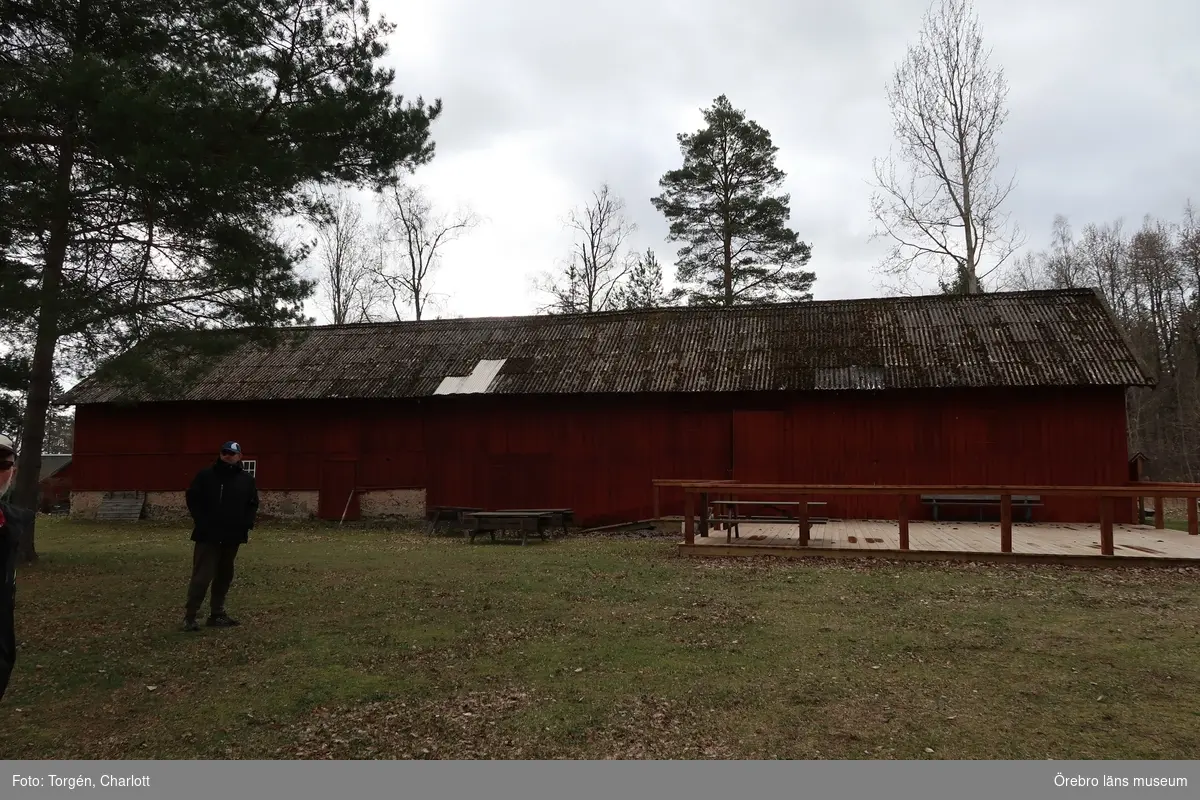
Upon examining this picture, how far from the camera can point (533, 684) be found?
5332 millimetres

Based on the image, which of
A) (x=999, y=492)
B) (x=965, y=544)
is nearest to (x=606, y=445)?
(x=965, y=544)

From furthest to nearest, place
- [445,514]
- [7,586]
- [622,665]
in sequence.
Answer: [445,514] → [622,665] → [7,586]

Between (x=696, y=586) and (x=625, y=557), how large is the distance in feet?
8.93

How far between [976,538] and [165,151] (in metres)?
12.1

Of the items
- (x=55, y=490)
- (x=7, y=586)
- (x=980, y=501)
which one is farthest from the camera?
(x=55, y=490)

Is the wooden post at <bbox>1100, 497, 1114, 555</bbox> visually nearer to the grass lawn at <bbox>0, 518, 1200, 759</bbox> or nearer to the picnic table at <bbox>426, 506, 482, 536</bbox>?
the grass lawn at <bbox>0, 518, 1200, 759</bbox>

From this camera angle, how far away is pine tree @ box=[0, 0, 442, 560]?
25.4 feet

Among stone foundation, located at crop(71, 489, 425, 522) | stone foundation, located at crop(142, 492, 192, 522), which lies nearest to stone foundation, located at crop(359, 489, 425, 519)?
stone foundation, located at crop(71, 489, 425, 522)

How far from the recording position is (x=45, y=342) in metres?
9.63

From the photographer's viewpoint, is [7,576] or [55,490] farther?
[55,490]

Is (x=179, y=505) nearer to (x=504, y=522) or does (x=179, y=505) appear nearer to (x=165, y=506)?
(x=165, y=506)

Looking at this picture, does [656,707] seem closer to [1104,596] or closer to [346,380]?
[1104,596]

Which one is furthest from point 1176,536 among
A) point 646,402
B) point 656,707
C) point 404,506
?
point 404,506

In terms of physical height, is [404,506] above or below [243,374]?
below
